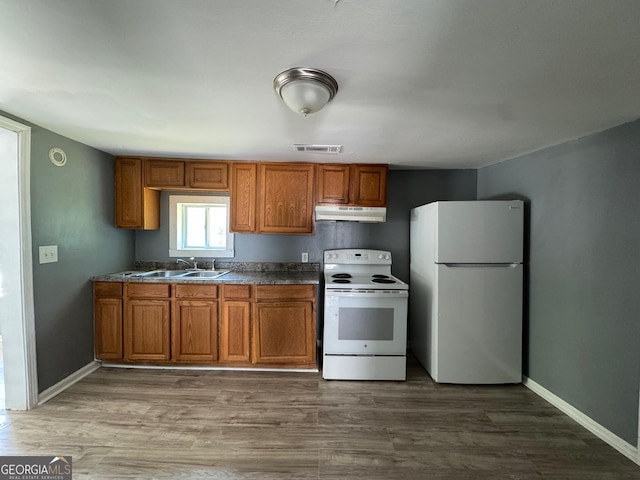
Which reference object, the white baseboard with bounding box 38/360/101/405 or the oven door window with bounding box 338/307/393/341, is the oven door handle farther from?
the white baseboard with bounding box 38/360/101/405

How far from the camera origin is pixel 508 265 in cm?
241

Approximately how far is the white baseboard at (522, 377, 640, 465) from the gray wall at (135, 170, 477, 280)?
151 centimetres

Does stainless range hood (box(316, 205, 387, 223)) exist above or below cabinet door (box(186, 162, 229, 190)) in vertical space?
below

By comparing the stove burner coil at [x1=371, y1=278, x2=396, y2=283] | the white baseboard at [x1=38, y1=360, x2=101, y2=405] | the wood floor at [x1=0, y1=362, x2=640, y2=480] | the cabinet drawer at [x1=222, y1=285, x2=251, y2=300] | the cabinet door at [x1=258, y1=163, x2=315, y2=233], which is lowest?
the wood floor at [x1=0, y1=362, x2=640, y2=480]

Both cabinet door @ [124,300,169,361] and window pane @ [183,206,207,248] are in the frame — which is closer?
cabinet door @ [124,300,169,361]

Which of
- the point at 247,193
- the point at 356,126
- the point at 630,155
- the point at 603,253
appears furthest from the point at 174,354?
the point at 630,155

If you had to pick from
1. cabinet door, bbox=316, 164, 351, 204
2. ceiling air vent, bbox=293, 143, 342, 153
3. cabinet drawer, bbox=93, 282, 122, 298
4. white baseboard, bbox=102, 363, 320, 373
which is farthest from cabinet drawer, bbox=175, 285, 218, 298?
ceiling air vent, bbox=293, 143, 342, 153

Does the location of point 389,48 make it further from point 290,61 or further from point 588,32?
point 588,32

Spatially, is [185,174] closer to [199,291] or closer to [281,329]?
[199,291]

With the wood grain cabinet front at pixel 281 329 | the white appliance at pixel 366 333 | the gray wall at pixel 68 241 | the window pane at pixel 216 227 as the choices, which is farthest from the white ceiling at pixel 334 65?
the wood grain cabinet front at pixel 281 329

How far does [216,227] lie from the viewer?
10.7ft

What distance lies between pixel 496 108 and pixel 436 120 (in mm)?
334

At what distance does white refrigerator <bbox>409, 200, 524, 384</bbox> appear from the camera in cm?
A: 238

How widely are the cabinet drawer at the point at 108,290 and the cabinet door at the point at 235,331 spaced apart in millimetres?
1037
